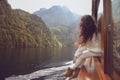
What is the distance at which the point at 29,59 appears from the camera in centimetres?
244

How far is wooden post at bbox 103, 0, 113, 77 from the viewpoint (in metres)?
1.16

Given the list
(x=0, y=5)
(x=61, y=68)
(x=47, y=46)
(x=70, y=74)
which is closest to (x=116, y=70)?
(x=70, y=74)

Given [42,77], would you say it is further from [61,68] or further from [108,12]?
[108,12]

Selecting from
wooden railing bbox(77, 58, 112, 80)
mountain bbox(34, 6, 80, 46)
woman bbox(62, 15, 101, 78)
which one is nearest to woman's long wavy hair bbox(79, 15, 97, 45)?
woman bbox(62, 15, 101, 78)

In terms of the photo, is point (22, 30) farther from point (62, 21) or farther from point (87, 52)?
point (87, 52)

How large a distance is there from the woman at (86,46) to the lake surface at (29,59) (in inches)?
43.8

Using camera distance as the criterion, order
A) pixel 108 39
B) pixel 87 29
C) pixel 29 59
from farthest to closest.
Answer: pixel 29 59 < pixel 87 29 < pixel 108 39

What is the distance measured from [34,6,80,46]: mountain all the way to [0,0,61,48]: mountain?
0.06 meters

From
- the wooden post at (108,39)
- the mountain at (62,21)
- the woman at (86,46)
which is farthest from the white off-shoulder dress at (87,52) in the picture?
the mountain at (62,21)

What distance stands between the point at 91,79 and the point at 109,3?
0.43 meters

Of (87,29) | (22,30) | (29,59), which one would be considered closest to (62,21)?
(22,30)

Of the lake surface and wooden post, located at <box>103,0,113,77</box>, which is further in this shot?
the lake surface

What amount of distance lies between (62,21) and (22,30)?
18.9 inches

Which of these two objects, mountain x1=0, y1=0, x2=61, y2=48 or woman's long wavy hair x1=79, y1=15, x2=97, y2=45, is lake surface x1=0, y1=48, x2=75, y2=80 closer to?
mountain x1=0, y1=0, x2=61, y2=48
